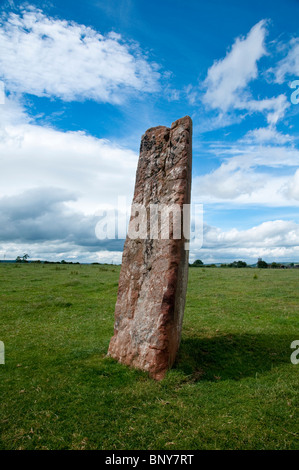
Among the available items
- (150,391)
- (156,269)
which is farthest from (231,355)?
(156,269)

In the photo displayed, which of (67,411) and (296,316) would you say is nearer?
(67,411)

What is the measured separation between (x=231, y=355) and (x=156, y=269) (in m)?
3.76

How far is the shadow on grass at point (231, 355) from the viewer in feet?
27.7

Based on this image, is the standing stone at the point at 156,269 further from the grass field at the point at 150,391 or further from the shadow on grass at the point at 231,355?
the shadow on grass at the point at 231,355

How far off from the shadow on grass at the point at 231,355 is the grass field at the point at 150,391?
0.03 meters

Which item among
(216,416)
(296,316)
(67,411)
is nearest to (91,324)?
(67,411)

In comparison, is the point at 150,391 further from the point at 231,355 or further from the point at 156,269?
the point at 231,355

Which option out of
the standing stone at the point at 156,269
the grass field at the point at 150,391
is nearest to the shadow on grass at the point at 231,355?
the grass field at the point at 150,391

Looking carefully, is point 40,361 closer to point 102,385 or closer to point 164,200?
point 102,385

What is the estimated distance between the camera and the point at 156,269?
869cm

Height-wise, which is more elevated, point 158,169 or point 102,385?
point 158,169
